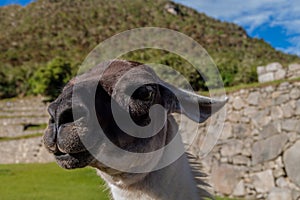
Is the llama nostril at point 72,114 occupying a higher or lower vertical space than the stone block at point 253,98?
higher

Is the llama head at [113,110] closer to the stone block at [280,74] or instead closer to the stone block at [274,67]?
the stone block at [280,74]

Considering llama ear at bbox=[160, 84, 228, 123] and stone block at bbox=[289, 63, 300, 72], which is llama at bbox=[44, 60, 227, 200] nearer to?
llama ear at bbox=[160, 84, 228, 123]

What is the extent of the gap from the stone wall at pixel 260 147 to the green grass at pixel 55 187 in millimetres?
3054

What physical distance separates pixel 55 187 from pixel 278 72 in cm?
660

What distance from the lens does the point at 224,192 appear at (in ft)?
36.2

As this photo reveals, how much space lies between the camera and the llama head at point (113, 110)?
7.50 ft

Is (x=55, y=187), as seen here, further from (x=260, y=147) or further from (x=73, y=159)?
(x=73, y=159)

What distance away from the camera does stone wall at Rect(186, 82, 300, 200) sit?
1030 centimetres

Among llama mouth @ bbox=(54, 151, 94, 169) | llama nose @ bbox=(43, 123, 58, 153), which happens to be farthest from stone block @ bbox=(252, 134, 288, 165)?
llama nose @ bbox=(43, 123, 58, 153)

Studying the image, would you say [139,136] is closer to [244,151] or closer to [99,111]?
[99,111]

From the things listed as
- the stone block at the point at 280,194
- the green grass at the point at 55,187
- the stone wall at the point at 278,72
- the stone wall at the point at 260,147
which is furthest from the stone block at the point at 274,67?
the green grass at the point at 55,187

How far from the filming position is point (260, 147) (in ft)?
35.7

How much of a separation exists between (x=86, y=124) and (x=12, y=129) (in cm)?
3266

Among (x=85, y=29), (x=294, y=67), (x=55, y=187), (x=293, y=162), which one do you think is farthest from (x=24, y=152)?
(x=85, y=29)
